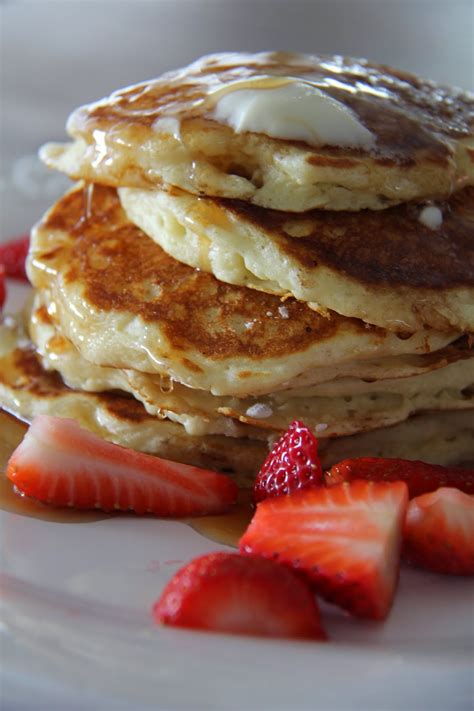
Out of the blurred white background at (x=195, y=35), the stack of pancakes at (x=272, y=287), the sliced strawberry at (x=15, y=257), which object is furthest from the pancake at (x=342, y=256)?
the blurred white background at (x=195, y=35)

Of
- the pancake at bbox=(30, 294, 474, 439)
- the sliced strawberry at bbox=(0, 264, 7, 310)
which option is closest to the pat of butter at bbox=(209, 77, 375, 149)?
the pancake at bbox=(30, 294, 474, 439)

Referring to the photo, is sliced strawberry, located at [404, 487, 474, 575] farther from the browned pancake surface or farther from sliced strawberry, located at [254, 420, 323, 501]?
the browned pancake surface

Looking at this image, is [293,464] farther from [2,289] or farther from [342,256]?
[2,289]

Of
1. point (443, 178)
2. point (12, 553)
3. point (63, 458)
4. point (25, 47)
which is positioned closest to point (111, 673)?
point (12, 553)

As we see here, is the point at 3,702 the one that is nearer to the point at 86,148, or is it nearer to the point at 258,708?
the point at 258,708

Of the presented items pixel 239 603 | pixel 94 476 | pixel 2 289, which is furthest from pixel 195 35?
pixel 239 603

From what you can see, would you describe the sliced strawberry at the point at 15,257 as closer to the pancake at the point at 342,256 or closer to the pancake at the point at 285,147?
the pancake at the point at 285,147
